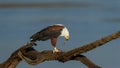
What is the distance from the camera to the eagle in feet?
29.5

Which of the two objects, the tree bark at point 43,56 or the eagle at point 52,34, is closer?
the tree bark at point 43,56

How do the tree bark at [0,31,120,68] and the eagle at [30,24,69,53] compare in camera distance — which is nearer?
the tree bark at [0,31,120,68]

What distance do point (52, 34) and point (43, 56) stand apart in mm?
283

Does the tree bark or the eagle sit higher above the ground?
the eagle

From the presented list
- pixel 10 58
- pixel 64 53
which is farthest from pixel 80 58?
pixel 10 58

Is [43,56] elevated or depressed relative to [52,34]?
depressed

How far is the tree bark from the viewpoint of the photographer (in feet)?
28.1

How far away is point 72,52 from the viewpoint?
8.69 metres

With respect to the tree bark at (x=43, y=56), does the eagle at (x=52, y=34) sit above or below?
above

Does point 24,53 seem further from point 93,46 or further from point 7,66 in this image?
point 93,46

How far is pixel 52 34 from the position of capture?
910 cm

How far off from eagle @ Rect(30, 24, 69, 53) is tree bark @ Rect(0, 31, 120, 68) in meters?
0.09

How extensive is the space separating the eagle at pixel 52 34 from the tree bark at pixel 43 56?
9 cm

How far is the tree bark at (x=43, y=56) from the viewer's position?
8.58 m
